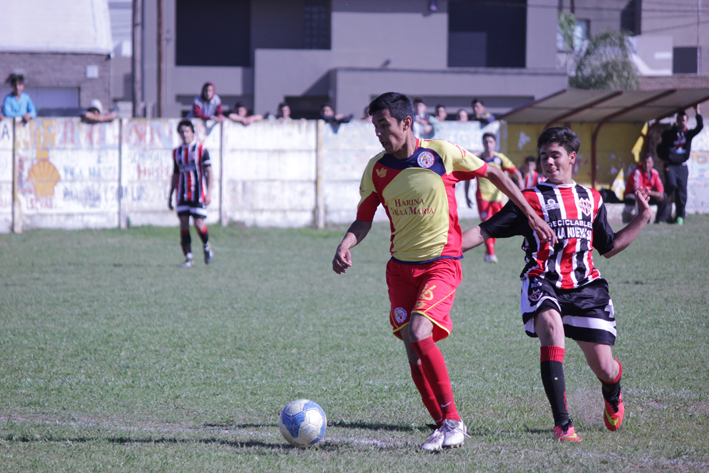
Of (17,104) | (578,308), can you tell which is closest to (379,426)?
(578,308)

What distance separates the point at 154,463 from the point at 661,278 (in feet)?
24.1

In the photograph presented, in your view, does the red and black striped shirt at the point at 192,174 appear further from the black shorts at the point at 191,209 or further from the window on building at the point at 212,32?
the window on building at the point at 212,32

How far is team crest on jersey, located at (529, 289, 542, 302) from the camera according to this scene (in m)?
3.83

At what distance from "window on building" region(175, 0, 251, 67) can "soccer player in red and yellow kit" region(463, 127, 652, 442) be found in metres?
25.9

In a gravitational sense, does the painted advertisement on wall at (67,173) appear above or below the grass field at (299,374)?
above

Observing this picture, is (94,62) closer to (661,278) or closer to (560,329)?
(661,278)

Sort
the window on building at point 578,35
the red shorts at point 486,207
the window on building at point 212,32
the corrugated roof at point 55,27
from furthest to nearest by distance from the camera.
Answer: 1. the window on building at point 578,35
2. the window on building at point 212,32
3. the corrugated roof at point 55,27
4. the red shorts at point 486,207

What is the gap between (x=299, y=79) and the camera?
88.8 ft

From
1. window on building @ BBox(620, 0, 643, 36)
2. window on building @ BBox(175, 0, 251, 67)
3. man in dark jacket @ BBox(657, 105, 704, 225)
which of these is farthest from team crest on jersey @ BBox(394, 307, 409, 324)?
window on building @ BBox(620, 0, 643, 36)

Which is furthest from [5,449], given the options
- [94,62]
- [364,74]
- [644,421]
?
[364,74]

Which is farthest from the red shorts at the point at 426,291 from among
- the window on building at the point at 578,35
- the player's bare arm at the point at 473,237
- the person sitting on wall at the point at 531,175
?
the window on building at the point at 578,35

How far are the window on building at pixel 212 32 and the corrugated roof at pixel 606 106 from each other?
1499cm

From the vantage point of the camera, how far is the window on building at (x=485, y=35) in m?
29.9

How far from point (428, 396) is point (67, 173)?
11.9 meters
